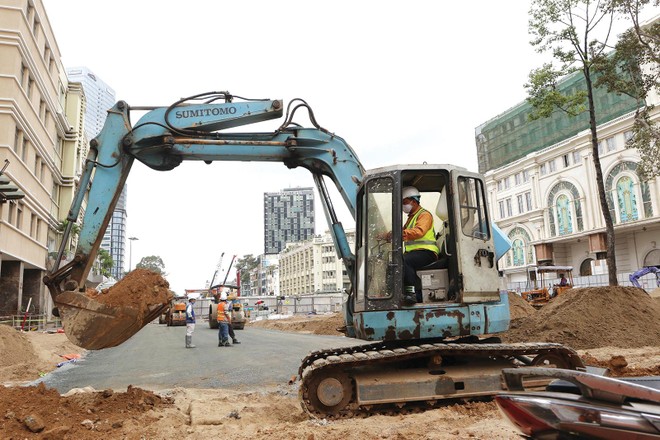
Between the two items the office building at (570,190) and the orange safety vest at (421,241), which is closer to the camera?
the orange safety vest at (421,241)

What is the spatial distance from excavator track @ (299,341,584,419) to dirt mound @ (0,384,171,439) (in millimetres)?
2039

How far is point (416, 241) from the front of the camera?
5.96 meters

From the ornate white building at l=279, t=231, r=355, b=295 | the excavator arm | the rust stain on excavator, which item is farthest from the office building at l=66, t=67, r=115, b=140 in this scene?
the rust stain on excavator

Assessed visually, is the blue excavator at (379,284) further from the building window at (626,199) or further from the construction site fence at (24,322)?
the building window at (626,199)

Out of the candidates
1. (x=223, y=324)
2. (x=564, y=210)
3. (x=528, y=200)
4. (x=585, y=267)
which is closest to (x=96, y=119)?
(x=528, y=200)

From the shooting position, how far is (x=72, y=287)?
6191 mm

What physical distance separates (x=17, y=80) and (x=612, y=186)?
46140 millimetres

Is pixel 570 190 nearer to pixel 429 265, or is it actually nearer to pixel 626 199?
pixel 626 199

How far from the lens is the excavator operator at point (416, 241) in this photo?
231 inches

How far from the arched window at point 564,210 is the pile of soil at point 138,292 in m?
50.2

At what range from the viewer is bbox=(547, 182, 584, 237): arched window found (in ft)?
162

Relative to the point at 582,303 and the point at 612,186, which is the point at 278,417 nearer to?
the point at 582,303

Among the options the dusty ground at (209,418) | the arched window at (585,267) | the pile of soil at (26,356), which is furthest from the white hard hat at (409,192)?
the arched window at (585,267)

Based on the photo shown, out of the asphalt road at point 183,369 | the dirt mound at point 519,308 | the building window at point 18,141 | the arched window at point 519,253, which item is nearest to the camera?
the asphalt road at point 183,369
